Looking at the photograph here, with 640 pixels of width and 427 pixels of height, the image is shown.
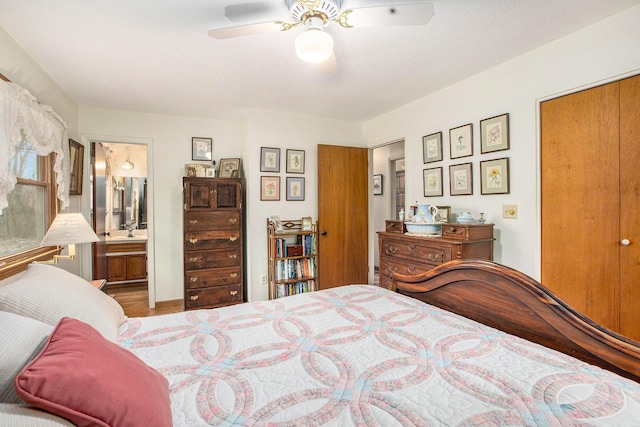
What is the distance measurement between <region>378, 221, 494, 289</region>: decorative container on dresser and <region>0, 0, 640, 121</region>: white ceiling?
4.42 feet

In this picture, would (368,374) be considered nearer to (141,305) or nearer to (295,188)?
(295,188)

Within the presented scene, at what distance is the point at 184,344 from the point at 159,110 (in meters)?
3.26

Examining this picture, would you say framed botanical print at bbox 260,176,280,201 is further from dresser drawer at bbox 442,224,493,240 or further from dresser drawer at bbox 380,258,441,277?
dresser drawer at bbox 442,224,493,240

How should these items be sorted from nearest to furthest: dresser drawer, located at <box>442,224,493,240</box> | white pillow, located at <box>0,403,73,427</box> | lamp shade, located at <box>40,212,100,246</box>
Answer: white pillow, located at <box>0,403,73,427</box> < lamp shade, located at <box>40,212,100,246</box> < dresser drawer, located at <box>442,224,493,240</box>

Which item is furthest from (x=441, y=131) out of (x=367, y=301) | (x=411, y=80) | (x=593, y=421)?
(x=593, y=421)

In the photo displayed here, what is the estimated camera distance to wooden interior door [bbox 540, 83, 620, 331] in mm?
1974

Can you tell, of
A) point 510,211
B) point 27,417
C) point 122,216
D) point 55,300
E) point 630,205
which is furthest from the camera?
point 122,216

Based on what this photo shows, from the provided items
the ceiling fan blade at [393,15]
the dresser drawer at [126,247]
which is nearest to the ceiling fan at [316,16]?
the ceiling fan blade at [393,15]

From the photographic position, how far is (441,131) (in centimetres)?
312

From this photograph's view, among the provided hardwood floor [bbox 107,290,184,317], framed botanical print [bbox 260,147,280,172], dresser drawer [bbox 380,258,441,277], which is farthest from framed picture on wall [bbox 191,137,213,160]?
dresser drawer [bbox 380,258,441,277]

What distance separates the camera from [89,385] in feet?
2.12

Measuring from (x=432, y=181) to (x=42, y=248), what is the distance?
3.49 metres

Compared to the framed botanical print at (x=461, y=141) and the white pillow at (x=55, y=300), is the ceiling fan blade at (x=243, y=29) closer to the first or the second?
the white pillow at (x=55, y=300)

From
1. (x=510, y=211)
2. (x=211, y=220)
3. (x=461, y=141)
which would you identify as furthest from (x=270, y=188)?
(x=510, y=211)
